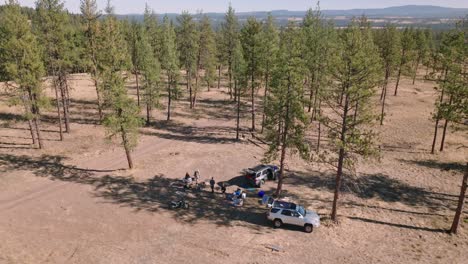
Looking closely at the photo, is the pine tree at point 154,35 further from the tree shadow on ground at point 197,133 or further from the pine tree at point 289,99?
the pine tree at point 289,99

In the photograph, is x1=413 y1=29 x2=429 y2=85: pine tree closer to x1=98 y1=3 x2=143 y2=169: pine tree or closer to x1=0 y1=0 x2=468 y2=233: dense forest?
x1=0 y1=0 x2=468 y2=233: dense forest

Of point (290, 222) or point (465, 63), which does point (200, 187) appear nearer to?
point (290, 222)

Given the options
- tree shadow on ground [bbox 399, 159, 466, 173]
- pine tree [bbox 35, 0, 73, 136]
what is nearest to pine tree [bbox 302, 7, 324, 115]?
tree shadow on ground [bbox 399, 159, 466, 173]

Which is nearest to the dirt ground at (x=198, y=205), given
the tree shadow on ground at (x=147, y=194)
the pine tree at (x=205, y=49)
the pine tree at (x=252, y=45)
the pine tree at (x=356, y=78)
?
the tree shadow on ground at (x=147, y=194)

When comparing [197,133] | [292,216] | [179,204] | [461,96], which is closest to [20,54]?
[179,204]

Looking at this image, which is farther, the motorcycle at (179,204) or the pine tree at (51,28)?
the pine tree at (51,28)
